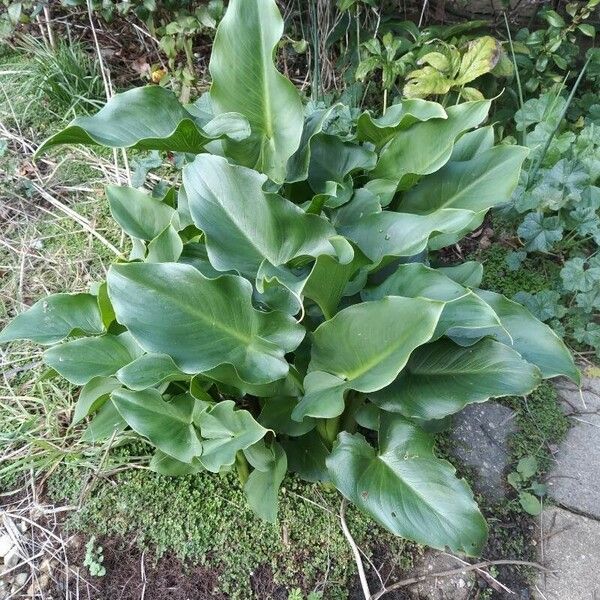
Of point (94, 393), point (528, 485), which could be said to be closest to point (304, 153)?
point (94, 393)

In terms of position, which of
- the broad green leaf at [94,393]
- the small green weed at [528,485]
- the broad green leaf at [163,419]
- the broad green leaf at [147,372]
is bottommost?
the small green weed at [528,485]

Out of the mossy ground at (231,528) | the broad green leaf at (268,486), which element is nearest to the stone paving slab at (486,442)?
the mossy ground at (231,528)

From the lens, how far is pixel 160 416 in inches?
40.9

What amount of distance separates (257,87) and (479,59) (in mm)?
905

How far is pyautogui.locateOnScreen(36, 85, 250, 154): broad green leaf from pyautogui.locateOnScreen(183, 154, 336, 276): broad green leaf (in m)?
0.09

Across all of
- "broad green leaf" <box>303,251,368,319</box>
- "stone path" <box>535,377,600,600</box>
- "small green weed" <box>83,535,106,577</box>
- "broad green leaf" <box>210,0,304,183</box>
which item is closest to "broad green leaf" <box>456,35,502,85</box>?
"broad green leaf" <box>210,0,304,183</box>

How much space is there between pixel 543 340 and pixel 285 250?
517 mm

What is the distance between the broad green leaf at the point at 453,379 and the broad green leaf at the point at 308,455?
207mm

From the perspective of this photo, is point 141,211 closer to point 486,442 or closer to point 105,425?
point 105,425

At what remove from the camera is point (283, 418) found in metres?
1.11

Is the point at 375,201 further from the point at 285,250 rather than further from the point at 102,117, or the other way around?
the point at 102,117

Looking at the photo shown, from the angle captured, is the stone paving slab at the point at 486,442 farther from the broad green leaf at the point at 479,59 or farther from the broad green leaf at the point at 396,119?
the broad green leaf at the point at 479,59

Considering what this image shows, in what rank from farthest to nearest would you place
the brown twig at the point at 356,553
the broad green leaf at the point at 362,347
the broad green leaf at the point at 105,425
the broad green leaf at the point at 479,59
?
1. the broad green leaf at the point at 479,59
2. the broad green leaf at the point at 105,425
3. the brown twig at the point at 356,553
4. the broad green leaf at the point at 362,347

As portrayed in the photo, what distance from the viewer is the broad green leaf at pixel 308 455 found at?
117 cm
